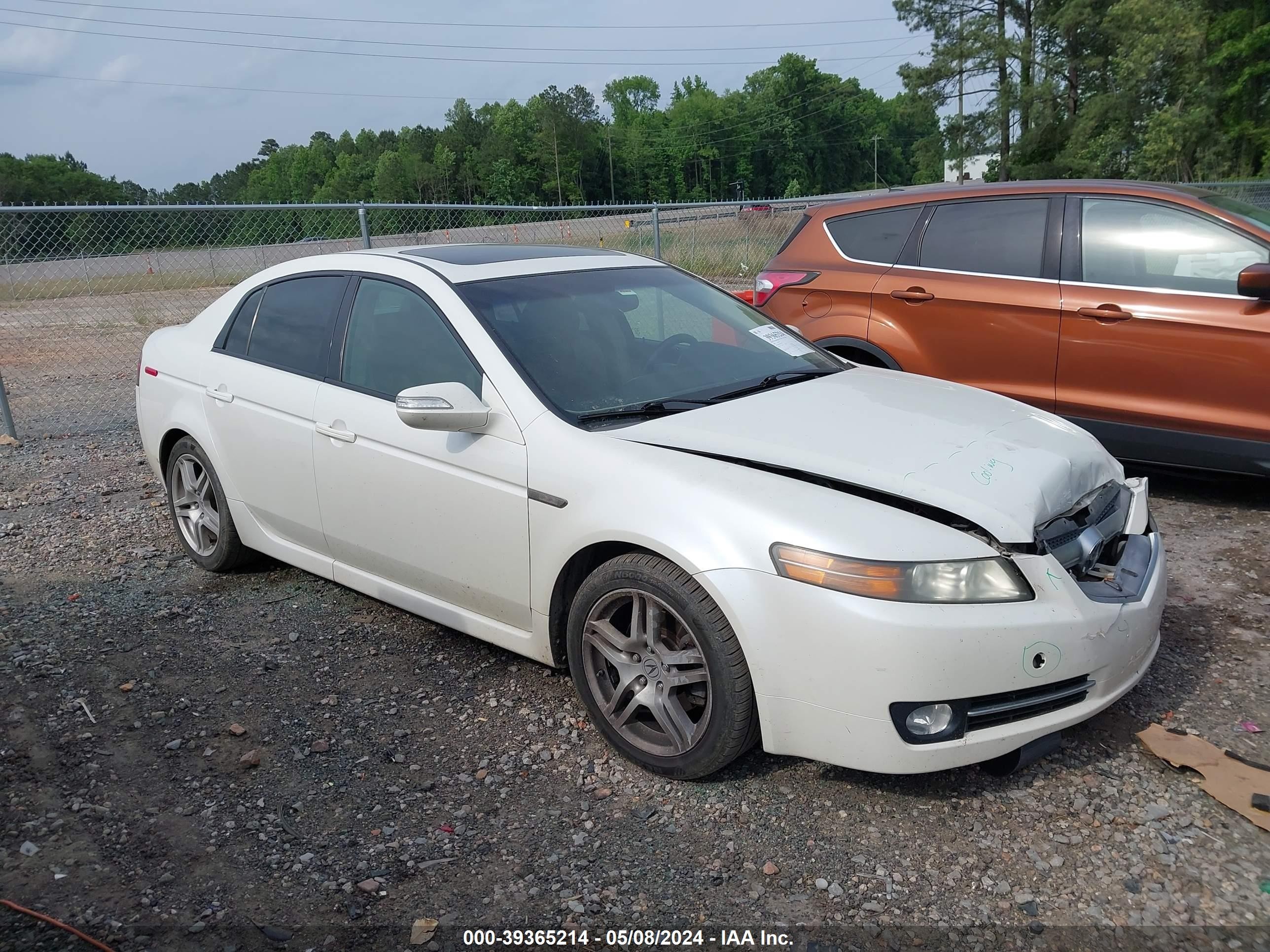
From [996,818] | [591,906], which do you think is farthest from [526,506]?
[996,818]

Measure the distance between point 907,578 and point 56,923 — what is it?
2366 millimetres

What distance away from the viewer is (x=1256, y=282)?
4.91 m

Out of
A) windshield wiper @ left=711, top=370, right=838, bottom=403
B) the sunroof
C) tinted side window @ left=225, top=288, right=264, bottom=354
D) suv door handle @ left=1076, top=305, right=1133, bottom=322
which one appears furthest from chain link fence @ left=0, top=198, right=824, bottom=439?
suv door handle @ left=1076, top=305, right=1133, bottom=322

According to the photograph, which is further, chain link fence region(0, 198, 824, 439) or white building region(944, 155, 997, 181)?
white building region(944, 155, 997, 181)

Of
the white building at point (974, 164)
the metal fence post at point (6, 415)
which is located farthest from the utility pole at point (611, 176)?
the metal fence post at point (6, 415)

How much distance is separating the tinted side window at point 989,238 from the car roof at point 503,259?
90.8 inches

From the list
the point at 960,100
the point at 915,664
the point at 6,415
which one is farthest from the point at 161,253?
the point at 960,100

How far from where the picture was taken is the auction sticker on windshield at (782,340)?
4312 millimetres

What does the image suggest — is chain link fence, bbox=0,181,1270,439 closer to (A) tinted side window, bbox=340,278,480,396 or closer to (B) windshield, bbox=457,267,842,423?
(A) tinted side window, bbox=340,278,480,396

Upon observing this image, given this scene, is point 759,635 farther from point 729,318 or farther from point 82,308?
point 82,308

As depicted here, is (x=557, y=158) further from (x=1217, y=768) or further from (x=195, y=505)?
(x=1217, y=768)

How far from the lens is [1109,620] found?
2.89 metres

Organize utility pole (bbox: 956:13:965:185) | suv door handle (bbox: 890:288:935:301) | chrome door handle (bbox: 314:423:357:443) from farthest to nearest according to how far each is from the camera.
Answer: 1. utility pole (bbox: 956:13:965:185)
2. suv door handle (bbox: 890:288:935:301)
3. chrome door handle (bbox: 314:423:357:443)

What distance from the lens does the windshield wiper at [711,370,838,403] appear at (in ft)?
12.2
